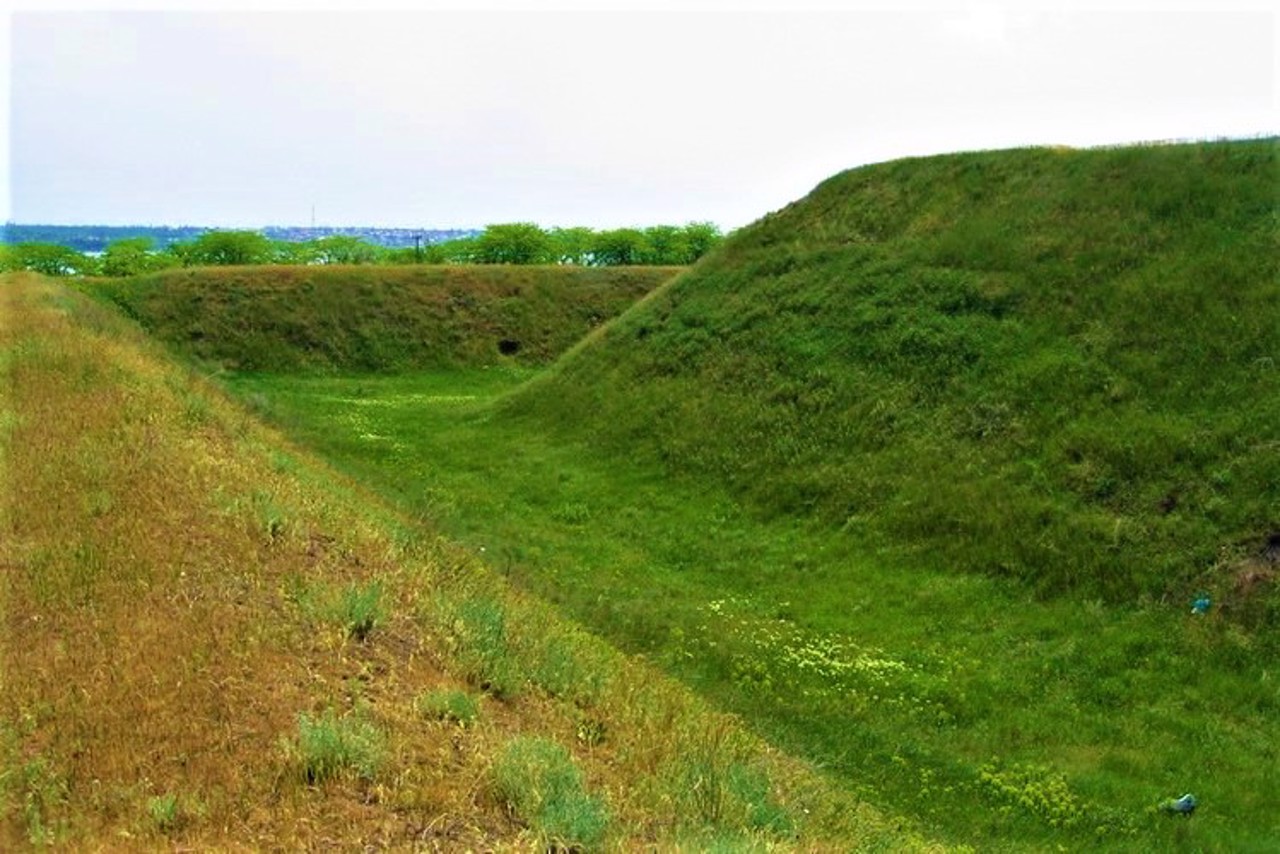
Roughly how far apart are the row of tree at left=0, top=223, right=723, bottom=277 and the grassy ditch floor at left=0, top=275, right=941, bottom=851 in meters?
74.2

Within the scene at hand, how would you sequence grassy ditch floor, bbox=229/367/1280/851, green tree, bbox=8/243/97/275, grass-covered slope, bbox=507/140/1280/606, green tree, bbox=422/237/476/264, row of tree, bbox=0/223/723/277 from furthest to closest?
green tree, bbox=422/237/476/264 → row of tree, bbox=0/223/723/277 → green tree, bbox=8/243/97/275 → grass-covered slope, bbox=507/140/1280/606 → grassy ditch floor, bbox=229/367/1280/851

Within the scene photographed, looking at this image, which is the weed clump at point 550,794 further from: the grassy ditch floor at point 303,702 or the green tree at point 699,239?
the green tree at point 699,239

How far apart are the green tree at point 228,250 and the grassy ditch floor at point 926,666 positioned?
75121 mm

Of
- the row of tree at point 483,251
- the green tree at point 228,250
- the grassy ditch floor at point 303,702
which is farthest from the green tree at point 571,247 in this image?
the grassy ditch floor at point 303,702

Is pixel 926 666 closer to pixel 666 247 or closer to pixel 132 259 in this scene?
pixel 666 247

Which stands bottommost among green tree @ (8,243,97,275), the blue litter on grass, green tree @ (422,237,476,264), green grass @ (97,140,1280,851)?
the blue litter on grass

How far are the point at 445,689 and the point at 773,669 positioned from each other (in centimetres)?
769

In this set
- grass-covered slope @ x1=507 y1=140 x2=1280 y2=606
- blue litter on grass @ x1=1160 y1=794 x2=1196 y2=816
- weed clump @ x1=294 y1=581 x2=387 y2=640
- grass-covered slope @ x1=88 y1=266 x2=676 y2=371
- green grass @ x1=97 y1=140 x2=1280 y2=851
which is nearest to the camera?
weed clump @ x1=294 y1=581 x2=387 y2=640

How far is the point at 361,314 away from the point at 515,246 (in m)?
36.7

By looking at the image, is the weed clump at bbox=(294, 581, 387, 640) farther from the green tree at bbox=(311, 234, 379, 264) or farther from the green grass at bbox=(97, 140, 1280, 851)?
the green tree at bbox=(311, 234, 379, 264)

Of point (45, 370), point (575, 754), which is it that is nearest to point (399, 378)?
point (45, 370)

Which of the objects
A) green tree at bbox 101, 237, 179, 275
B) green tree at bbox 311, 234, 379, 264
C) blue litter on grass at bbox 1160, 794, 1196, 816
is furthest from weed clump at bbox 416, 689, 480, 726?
green tree at bbox 311, 234, 379, 264

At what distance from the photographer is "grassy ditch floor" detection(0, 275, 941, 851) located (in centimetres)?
579

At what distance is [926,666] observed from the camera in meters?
14.4
